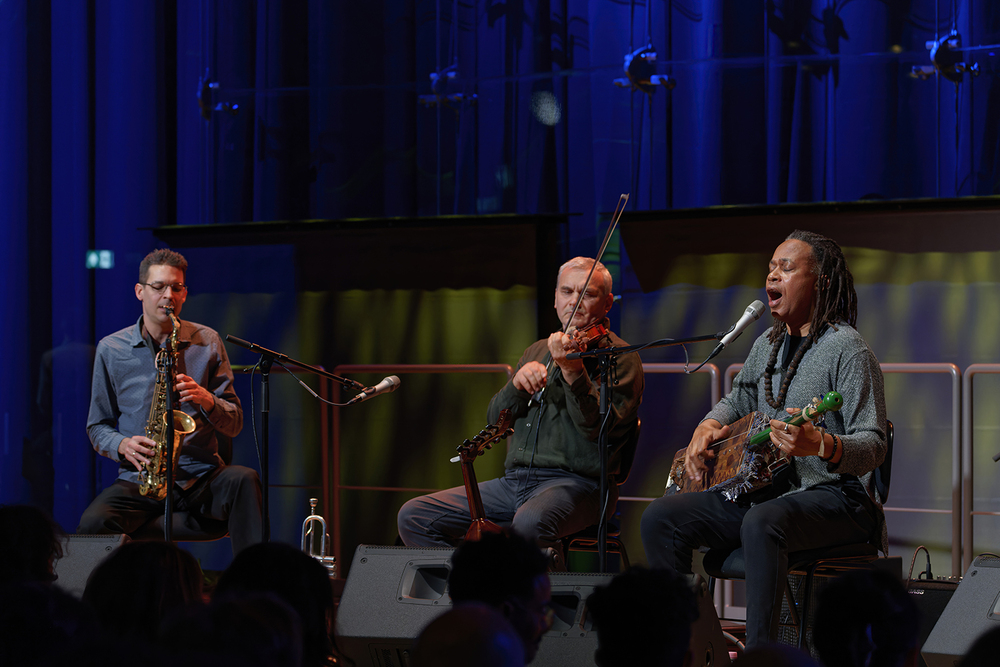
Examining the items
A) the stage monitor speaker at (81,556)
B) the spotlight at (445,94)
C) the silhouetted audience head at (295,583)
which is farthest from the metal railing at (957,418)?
the silhouetted audience head at (295,583)

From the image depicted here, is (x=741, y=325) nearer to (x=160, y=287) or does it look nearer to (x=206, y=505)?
(x=206, y=505)

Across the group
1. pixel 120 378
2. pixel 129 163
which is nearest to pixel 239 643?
pixel 120 378

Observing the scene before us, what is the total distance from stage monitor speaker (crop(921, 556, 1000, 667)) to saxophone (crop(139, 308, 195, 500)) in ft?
8.03

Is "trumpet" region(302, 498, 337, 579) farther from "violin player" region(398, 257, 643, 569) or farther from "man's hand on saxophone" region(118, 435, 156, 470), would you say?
"man's hand on saxophone" region(118, 435, 156, 470)

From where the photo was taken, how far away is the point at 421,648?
1352 mm

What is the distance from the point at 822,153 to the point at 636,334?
1099 millimetres

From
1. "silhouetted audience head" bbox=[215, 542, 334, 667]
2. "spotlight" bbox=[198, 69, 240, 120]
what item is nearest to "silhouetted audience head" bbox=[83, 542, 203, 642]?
"silhouetted audience head" bbox=[215, 542, 334, 667]

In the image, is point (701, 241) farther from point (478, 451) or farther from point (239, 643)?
point (239, 643)

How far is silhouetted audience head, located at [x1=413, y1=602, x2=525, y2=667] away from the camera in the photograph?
1312 mm

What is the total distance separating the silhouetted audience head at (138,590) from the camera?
1.83 metres

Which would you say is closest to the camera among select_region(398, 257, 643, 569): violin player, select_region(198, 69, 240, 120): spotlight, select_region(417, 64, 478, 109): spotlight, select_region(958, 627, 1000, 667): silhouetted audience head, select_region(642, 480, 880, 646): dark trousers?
select_region(958, 627, 1000, 667): silhouetted audience head

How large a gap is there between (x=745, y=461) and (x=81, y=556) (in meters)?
2.05

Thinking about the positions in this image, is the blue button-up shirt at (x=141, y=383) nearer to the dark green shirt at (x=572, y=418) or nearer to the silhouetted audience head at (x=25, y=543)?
the dark green shirt at (x=572, y=418)

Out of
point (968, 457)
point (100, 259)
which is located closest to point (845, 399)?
point (968, 457)
